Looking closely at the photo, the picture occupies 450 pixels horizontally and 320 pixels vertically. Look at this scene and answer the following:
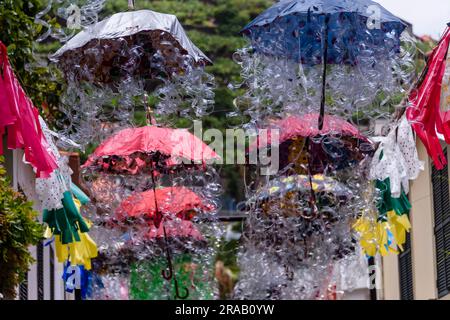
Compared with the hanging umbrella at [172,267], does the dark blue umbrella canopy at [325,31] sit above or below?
above

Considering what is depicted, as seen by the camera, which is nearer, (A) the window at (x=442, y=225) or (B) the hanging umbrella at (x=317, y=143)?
(B) the hanging umbrella at (x=317, y=143)

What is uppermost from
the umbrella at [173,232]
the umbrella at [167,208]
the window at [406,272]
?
the umbrella at [167,208]

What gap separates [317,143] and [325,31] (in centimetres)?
208

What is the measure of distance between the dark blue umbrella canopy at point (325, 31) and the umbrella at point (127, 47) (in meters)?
0.79

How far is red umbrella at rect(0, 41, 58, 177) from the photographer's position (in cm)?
1074

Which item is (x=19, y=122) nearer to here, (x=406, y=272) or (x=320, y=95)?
(x=320, y=95)

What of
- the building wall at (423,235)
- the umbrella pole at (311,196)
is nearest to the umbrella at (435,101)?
the umbrella pole at (311,196)

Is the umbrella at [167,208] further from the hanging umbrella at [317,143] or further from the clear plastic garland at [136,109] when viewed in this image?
the hanging umbrella at [317,143]

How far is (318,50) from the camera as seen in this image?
42.3 ft

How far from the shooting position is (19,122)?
36.2ft

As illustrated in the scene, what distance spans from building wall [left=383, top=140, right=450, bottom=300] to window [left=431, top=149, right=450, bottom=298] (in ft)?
0.73

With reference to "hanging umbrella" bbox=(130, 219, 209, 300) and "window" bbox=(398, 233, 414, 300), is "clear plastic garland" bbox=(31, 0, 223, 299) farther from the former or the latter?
"window" bbox=(398, 233, 414, 300)

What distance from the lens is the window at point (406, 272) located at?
21.6 metres
